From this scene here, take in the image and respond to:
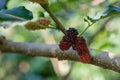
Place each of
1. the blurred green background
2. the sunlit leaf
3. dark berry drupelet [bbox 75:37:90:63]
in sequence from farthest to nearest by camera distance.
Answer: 1. the blurred green background
2. the sunlit leaf
3. dark berry drupelet [bbox 75:37:90:63]

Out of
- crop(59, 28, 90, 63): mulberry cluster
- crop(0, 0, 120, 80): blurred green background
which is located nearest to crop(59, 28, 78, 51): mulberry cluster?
crop(59, 28, 90, 63): mulberry cluster

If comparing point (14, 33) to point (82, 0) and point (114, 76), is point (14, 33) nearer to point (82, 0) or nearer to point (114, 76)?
point (114, 76)

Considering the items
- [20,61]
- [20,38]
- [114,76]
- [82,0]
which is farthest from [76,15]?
[20,61]

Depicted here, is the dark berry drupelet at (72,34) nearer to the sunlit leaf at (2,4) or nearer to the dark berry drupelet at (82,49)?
the dark berry drupelet at (82,49)

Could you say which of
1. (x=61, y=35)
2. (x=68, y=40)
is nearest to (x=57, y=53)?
(x=68, y=40)

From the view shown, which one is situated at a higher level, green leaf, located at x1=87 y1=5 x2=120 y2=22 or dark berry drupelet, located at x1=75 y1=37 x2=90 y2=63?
green leaf, located at x1=87 y1=5 x2=120 y2=22

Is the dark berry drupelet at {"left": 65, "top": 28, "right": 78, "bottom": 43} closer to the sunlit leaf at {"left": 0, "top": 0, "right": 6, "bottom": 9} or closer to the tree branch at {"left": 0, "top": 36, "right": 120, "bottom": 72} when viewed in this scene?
the tree branch at {"left": 0, "top": 36, "right": 120, "bottom": 72}

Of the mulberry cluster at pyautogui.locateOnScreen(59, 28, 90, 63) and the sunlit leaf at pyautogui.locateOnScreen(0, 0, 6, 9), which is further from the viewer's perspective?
the sunlit leaf at pyautogui.locateOnScreen(0, 0, 6, 9)
